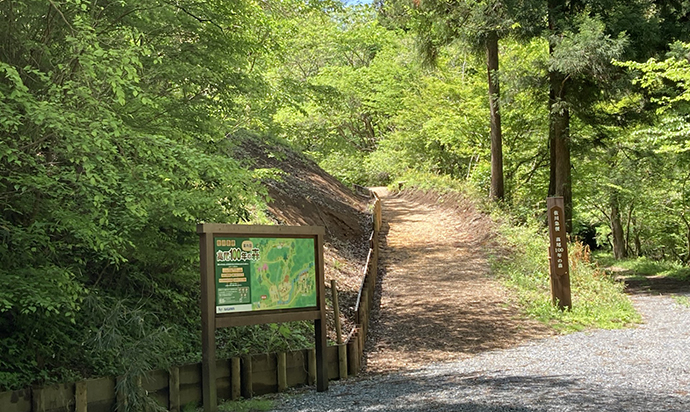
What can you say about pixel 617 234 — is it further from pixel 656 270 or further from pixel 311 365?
pixel 311 365

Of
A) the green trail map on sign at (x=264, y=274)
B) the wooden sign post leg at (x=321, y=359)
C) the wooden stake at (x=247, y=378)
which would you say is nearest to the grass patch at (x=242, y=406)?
the wooden stake at (x=247, y=378)

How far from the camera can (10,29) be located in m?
5.82

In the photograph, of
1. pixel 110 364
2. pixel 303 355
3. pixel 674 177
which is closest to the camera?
pixel 110 364

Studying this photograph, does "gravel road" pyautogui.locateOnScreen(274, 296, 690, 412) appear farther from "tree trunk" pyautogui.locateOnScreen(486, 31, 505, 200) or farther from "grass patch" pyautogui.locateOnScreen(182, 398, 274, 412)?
"tree trunk" pyautogui.locateOnScreen(486, 31, 505, 200)

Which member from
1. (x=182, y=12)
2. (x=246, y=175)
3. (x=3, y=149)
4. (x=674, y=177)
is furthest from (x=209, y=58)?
(x=674, y=177)

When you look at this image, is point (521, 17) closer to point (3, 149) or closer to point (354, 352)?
point (354, 352)

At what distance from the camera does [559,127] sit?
17.2 metres

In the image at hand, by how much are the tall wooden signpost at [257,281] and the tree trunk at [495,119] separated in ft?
42.2

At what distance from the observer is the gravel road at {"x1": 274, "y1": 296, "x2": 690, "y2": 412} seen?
5609 mm

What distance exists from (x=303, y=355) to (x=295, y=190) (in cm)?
961

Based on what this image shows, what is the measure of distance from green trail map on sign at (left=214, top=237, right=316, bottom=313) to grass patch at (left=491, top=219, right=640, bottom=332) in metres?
5.21

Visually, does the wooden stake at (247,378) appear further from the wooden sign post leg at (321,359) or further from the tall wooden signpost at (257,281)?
the wooden sign post leg at (321,359)

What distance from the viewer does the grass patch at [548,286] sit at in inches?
436

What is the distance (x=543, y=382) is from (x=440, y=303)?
5.64m
